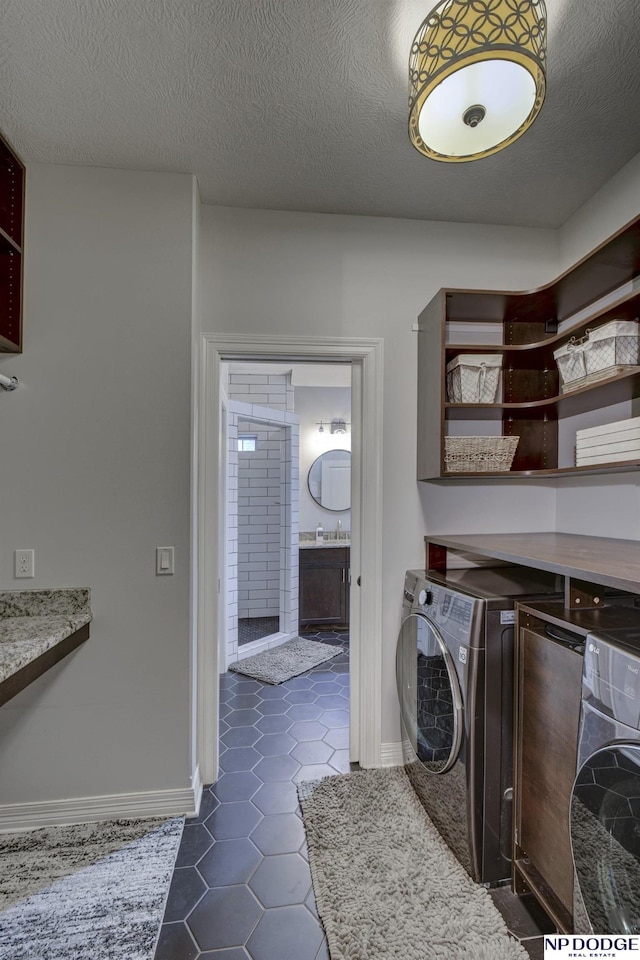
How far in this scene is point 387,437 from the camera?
2.31m

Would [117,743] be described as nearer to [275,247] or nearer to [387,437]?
[387,437]

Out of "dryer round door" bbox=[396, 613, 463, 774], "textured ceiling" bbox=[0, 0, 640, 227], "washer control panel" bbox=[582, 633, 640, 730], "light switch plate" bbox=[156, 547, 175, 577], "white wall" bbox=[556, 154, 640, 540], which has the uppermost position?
"textured ceiling" bbox=[0, 0, 640, 227]

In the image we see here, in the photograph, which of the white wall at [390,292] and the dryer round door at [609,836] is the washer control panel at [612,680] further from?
the white wall at [390,292]

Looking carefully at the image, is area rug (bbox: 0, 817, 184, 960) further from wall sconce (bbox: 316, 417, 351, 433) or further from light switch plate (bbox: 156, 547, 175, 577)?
wall sconce (bbox: 316, 417, 351, 433)

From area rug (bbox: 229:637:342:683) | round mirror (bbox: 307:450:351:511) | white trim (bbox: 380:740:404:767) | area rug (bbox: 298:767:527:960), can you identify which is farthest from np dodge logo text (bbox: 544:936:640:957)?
round mirror (bbox: 307:450:351:511)

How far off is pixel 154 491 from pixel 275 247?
129 cm

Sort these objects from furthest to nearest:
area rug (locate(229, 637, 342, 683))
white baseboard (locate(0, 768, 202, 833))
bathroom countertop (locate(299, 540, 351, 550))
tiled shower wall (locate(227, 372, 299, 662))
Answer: tiled shower wall (locate(227, 372, 299, 662)) < bathroom countertop (locate(299, 540, 351, 550)) < area rug (locate(229, 637, 342, 683)) < white baseboard (locate(0, 768, 202, 833))

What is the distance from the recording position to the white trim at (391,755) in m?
2.30

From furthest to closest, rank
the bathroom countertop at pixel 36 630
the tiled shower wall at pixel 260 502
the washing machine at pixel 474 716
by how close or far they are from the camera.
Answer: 1. the tiled shower wall at pixel 260 502
2. the washing machine at pixel 474 716
3. the bathroom countertop at pixel 36 630

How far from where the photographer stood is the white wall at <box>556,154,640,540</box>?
1895 millimetres

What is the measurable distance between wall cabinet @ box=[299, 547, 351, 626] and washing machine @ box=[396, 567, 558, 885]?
2.57 metres

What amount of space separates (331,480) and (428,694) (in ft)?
10.9

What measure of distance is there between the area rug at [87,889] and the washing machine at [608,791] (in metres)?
1.24

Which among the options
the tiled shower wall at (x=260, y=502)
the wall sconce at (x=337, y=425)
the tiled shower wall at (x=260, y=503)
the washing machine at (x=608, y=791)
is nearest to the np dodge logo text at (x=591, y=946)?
the washing machine at (x=608, y=791)
